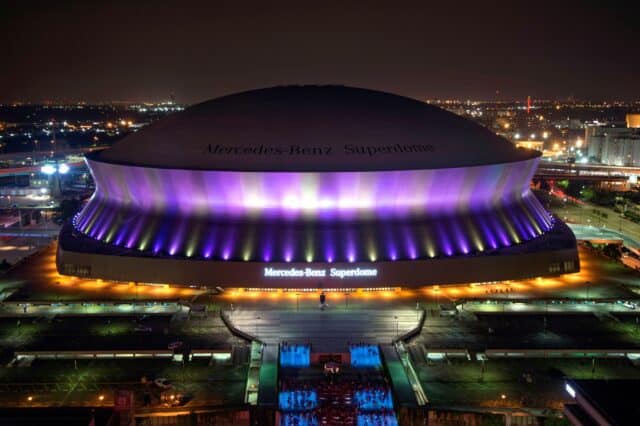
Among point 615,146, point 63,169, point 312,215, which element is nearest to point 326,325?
point 312,215

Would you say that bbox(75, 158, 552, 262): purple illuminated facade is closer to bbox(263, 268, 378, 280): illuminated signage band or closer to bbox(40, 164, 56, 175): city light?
bbox(263, 268, 378, 280): illuminated signage band

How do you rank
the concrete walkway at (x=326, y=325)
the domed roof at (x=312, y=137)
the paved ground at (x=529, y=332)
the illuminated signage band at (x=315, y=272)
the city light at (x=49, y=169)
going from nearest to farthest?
the paved ground at (x=529, y=332)
the concrete walkway at (x=326, y=325)
the illuminated signage band at (x=315, y=272)
the domed roof at (x=312, y=137)
the city light at (x=49, y=169)

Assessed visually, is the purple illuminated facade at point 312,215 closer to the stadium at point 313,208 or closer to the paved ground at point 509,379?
the stadium at point 313,208

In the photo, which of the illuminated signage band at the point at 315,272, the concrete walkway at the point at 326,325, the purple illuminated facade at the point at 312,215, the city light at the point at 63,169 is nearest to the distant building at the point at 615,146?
the purple illuminated facade at the point at 312,215

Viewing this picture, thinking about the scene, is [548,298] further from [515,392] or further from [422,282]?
[515,392]

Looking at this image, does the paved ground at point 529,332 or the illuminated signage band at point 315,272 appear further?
the illuminated signage band at point 315,272
